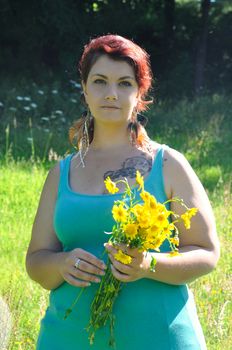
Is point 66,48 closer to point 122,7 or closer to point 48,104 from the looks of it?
point 122,7

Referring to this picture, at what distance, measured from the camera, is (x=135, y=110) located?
299cm

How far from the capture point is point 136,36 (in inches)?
878

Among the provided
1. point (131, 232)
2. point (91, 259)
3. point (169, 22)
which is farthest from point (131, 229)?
point (169, 22)

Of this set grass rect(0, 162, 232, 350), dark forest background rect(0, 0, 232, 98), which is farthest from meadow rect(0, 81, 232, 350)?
dark forest background rect(0, 0, 232, 98)

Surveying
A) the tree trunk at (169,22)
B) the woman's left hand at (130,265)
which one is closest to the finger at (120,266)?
the woman's left hand at (130,265)

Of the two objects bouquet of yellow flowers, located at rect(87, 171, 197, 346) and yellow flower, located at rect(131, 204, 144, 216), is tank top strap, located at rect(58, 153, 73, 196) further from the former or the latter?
yellow flower, located at rect(131, 204, 144, 216)

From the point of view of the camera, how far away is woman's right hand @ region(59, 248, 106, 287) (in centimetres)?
258

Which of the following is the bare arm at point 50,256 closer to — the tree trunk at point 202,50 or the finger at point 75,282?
the finger at point 75,282

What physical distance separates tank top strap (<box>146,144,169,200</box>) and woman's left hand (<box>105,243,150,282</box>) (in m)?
0.30

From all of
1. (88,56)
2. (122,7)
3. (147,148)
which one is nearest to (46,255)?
(147,148)

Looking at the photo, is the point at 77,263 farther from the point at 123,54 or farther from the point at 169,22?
the point at 169,22

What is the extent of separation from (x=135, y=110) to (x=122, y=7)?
773 inches

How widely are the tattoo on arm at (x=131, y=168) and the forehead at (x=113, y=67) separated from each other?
291mm

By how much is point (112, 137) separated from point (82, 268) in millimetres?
539
